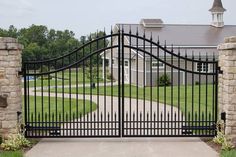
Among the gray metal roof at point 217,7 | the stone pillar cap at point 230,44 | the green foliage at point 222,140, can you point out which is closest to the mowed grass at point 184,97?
the green foliage at point 222,140

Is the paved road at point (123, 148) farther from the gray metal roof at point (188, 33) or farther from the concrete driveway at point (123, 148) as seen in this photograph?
the gray metal roof at point (188, 33)

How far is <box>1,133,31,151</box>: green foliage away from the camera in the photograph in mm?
8000

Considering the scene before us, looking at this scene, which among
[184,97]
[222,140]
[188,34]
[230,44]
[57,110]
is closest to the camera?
[230,44]

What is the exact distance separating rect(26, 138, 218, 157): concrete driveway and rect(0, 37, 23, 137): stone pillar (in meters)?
0.82

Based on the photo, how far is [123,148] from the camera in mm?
8109

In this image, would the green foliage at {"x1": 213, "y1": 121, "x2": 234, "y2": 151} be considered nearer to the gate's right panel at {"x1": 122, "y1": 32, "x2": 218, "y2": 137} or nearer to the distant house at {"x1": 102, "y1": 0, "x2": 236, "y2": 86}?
the gate's right panel at {"x1": 122, "y1": 32, "x2": 218, "y2": 137}

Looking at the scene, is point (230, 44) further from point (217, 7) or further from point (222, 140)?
point (217, 7)

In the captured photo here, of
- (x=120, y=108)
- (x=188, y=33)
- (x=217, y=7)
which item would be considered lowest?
(x=120, y=108)

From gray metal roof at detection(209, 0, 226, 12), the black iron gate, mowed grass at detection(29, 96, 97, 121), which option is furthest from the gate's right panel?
gray metal roof at detection(209, 0, 226, 12)

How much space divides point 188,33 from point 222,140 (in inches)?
1133

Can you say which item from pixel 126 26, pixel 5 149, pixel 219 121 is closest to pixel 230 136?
pixel 219 121

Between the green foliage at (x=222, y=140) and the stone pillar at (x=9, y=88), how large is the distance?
4.58m

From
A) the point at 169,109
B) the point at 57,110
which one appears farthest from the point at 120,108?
the point at 169,109

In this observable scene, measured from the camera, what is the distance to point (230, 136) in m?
8.20
